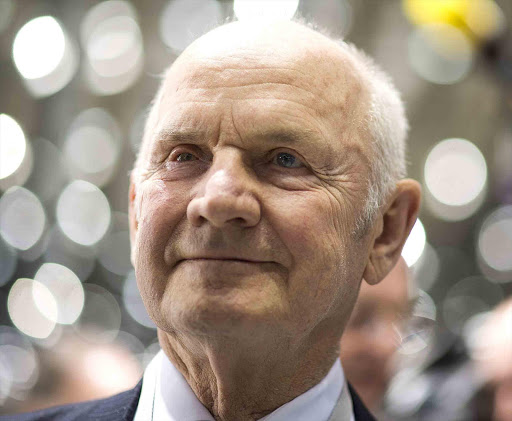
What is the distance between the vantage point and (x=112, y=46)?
7762 millimetres

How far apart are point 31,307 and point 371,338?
5.43m

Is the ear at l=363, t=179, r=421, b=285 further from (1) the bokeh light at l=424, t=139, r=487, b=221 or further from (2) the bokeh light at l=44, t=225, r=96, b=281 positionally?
(1) the bokeh light at l=424, t=139, r=487, b=221

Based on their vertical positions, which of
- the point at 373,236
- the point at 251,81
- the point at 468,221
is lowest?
the point at 468,221

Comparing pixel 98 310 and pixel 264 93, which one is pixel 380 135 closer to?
pixel 264 93

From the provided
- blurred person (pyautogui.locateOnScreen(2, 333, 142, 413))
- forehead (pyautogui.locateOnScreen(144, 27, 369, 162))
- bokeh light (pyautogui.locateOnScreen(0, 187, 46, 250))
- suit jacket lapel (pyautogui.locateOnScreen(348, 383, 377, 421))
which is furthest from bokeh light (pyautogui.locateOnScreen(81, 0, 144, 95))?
suit jacket lapel (pyautogui.locateOnScreen(348, 383, 377, 421))

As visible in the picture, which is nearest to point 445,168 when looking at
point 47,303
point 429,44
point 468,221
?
point 468,221

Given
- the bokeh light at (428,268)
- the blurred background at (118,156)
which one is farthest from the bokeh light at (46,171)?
the bokeh light at (428,268)

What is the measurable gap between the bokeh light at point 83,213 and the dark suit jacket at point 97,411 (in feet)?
18.7

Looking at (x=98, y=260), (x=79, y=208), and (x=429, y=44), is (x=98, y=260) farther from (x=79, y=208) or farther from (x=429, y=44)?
(x=429, y=44)

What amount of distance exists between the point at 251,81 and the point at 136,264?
1.83ft

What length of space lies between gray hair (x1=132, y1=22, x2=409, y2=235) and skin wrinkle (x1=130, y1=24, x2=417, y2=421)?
0.04m

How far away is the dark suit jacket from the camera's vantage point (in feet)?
6.79

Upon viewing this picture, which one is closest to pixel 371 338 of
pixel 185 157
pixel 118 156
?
pixel 185 157

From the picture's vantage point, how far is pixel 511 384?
3.02 metres
